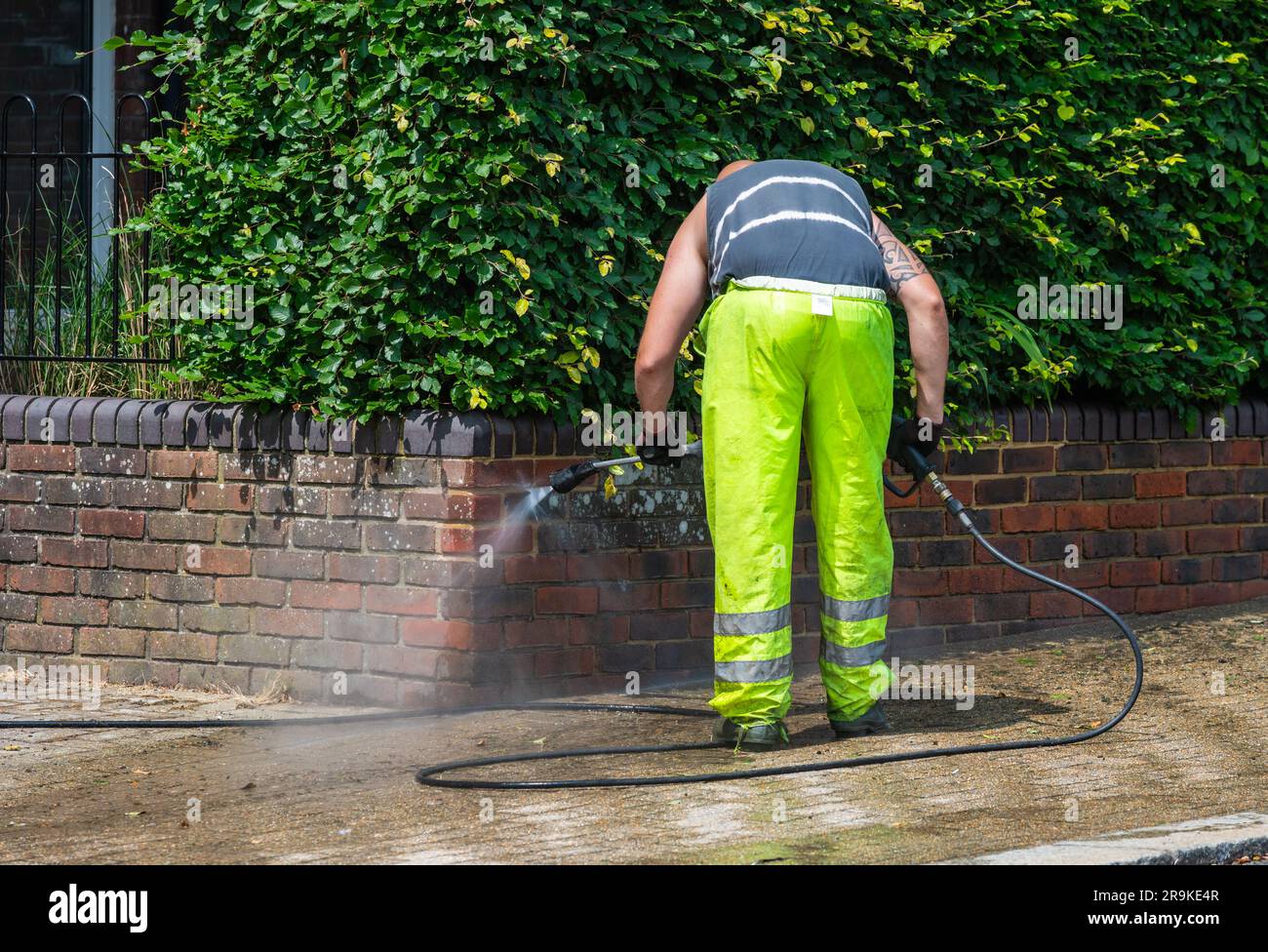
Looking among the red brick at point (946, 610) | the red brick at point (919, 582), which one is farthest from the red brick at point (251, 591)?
the red brick at point (946, 610)

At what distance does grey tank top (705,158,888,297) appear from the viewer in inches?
224

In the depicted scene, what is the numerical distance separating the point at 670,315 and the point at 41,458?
3188mm

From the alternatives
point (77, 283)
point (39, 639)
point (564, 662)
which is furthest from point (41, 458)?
point (564, 662)

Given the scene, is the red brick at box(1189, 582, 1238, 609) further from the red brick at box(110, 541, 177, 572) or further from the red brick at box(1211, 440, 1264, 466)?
the red brick at box(110, 541, 177, 572)

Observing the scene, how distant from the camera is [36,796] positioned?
5484mm

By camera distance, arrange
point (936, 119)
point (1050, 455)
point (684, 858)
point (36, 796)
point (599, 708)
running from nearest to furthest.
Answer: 1. point (684, 858)
2. point (36, 796)
3. point (599, 708)
4. point (936, 119)
5. point (1050, 455)

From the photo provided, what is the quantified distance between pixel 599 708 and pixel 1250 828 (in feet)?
8.30

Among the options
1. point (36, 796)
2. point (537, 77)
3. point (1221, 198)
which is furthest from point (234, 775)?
point (1221, 198)

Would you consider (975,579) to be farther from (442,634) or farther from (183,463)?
(183,463)

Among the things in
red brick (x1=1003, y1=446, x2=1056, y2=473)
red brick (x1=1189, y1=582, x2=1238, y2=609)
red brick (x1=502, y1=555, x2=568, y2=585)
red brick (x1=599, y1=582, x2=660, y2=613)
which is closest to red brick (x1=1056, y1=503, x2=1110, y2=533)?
red brick (x1=1003, y1=446, x2=1056, y2=473)

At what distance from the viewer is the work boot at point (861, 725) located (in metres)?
5.96

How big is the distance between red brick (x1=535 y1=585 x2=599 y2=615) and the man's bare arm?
3.96ft

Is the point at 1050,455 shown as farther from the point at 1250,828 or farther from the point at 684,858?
the point at 684,858

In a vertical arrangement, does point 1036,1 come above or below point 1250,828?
above
